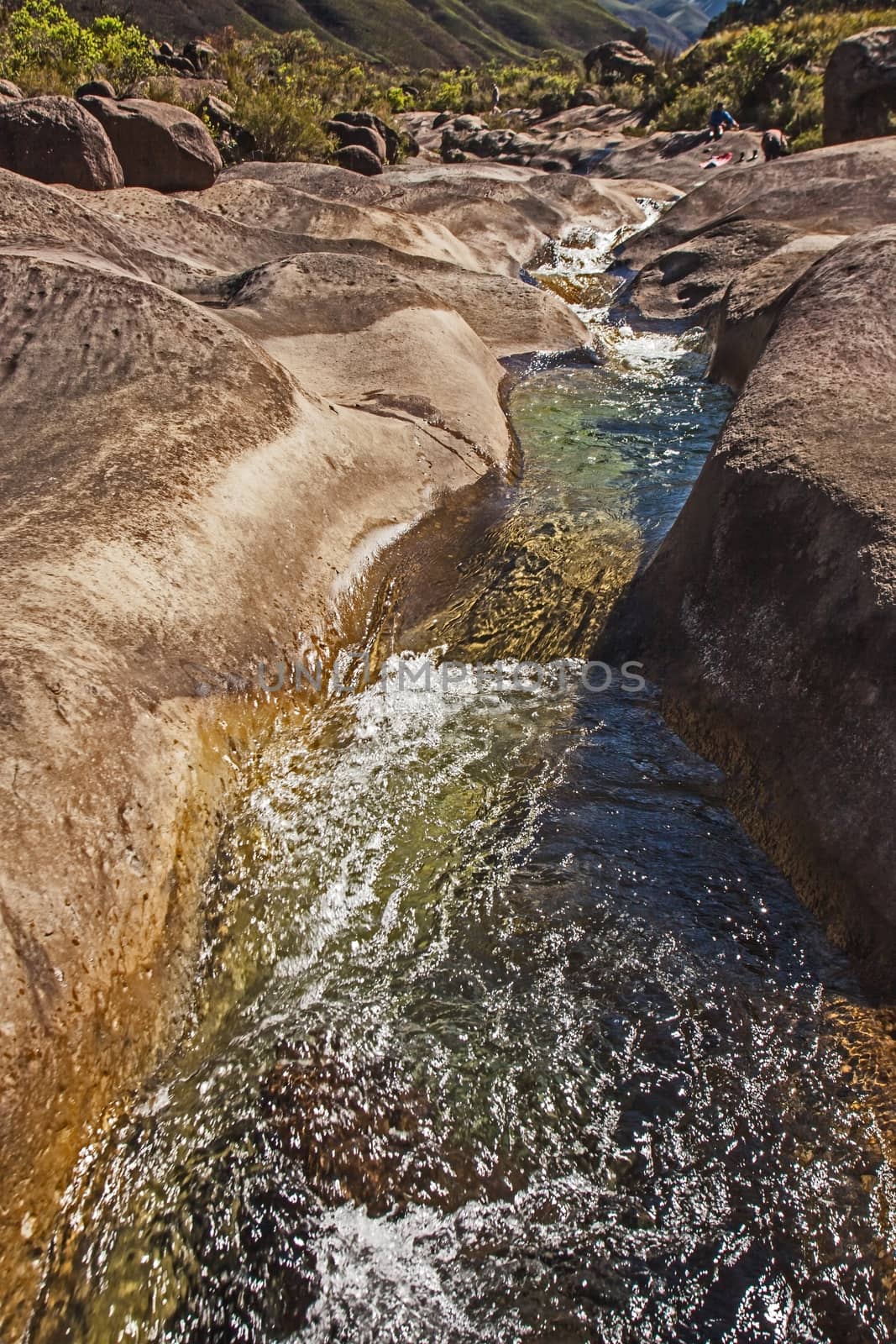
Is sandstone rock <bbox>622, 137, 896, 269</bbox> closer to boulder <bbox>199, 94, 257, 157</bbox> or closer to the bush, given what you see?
boulder <bbox>199, 94, 257, 157</bbox>

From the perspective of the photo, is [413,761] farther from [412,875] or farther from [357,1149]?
[357,1149]

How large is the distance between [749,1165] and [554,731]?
246cm

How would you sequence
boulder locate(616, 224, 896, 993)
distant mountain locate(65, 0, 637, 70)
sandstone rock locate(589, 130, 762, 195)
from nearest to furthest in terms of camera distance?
boulder locate(616, 224, 896, 993) → sandstone rock locate(589, 130, 762, 195) → distant mountain locate(65, 0, 637, 70)

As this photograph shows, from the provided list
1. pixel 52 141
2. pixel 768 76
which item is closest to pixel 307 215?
pixel 52 141

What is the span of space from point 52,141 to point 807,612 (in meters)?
12.7

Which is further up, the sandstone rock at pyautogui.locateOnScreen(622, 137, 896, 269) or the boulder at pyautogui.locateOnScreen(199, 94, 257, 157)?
the boulder at pyautogui.locateOnScreen(199, 94, 257, 157)

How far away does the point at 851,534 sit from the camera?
4082 mm

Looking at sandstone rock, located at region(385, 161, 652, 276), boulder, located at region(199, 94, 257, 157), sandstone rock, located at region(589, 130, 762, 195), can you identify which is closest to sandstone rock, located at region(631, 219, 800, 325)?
sandstone rock, located at region(385, 161, 652, 276)

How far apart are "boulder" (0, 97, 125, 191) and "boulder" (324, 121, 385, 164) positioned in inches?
469

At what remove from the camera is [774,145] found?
22.9m

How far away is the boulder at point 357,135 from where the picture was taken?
22188 millimetres

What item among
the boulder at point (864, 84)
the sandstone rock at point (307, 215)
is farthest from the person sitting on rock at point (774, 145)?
the sandstone rock at point (307, 215)

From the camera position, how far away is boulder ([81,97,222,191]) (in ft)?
43.3

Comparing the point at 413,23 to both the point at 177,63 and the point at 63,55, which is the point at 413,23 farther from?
the point at 63,55
